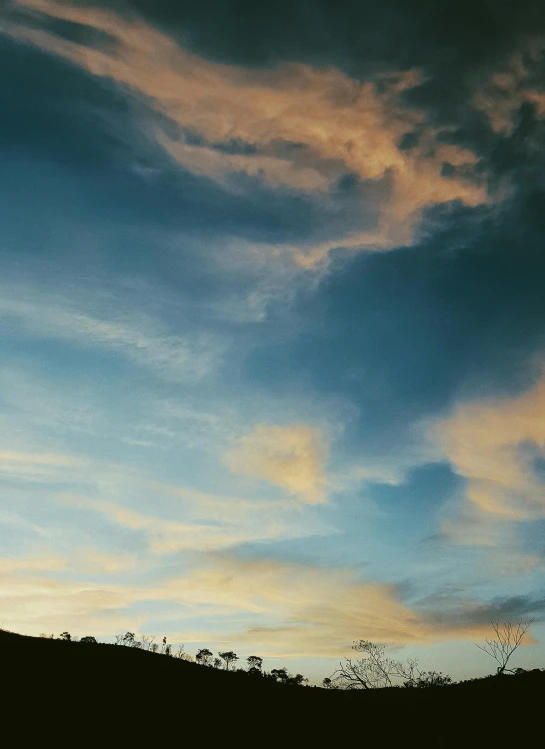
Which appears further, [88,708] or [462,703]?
[462,703]

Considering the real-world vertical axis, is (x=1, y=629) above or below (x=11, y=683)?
above

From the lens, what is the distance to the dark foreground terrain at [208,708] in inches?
990

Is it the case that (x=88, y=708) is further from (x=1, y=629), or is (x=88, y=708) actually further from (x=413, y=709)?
(x=413, y=709)

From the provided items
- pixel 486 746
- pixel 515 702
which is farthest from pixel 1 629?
pixel 515 702

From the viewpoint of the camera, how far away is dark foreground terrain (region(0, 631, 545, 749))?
25.2 m

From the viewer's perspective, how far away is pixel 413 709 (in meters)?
37.0

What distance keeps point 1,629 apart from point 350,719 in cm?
2329

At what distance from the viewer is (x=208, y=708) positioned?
101ft

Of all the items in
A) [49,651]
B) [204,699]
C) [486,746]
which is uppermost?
[49,651]

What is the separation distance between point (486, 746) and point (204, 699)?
16375mm

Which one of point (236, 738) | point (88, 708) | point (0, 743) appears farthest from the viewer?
point (236, 738)

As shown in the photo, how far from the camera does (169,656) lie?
38719 mm

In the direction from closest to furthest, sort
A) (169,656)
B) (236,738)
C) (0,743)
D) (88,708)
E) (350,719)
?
(0,743) < (88,708) < (236,738) < (350,719) < (169,656)

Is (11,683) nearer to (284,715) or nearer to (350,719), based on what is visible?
(284,715)
